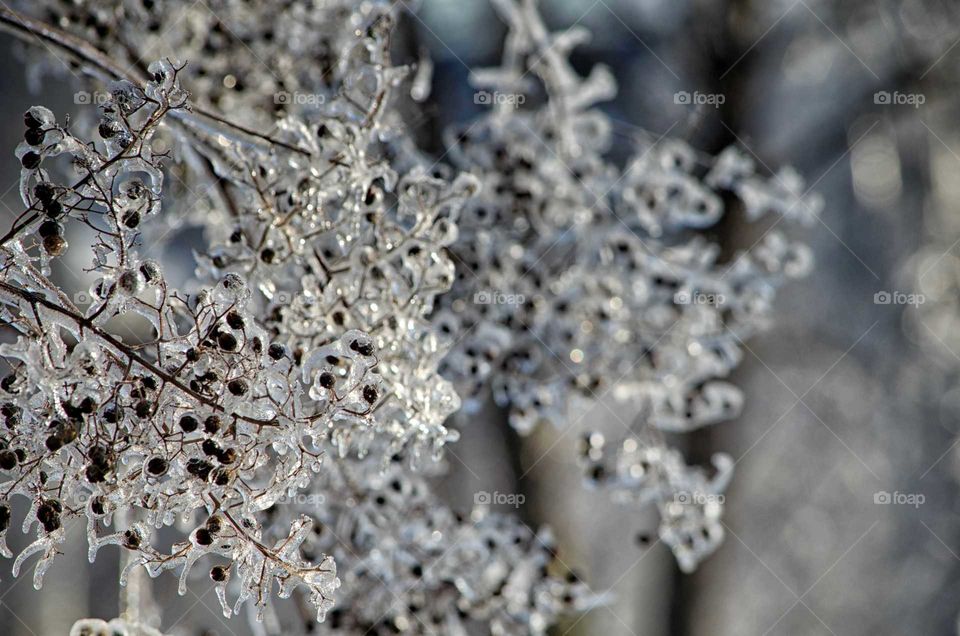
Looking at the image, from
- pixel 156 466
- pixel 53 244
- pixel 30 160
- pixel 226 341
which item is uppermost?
pixel 30 160

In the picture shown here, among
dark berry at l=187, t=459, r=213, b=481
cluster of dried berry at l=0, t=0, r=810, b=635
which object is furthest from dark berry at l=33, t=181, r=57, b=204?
dark berry at l=187, t=459, r=213, b=481

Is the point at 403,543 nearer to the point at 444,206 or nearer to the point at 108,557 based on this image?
the point at 444,206

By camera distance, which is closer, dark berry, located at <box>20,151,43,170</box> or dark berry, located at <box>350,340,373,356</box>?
dark berry, located at <box>20,151,43,170</box>

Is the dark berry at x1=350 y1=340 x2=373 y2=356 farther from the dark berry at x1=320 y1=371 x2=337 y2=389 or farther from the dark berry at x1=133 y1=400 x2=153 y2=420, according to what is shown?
the dark berry at x1=133 y1=400 x2=153 y2=420

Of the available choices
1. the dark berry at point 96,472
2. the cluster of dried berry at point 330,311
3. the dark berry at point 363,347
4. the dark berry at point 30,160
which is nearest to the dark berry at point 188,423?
the cluster of dried berry at point 330,311

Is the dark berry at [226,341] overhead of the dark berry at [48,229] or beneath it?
beneath

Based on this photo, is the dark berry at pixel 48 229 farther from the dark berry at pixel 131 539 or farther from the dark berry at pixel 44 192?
the dark berry at pixel 131 539

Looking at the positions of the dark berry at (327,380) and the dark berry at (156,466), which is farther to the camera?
the dark berry at (327,380)

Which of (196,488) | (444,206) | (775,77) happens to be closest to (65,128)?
(196,488)

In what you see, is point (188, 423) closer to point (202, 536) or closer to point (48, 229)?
point (202, 536)

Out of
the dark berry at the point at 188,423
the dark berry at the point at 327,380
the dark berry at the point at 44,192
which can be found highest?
the dark berry at the point at 44,192

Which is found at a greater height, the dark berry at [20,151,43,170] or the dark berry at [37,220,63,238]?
the dark berry at [20,151,43,170]

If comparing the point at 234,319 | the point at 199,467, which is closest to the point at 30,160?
the point at 234,319
